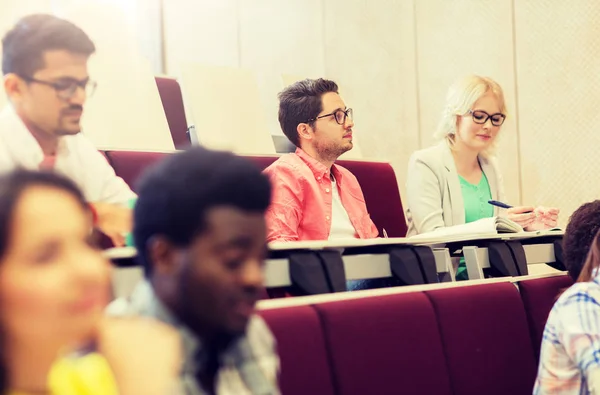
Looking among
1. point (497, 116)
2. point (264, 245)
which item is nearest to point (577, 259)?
point (497, 116)

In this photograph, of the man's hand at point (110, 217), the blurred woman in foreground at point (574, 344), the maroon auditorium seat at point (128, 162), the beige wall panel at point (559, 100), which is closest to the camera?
the man's hand at point (110, 217)

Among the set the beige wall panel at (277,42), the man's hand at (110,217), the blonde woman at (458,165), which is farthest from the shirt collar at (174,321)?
the beige wall panel at (277,42)

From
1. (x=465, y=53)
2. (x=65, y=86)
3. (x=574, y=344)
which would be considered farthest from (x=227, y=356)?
(x=465, y=53)

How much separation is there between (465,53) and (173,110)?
111 cm

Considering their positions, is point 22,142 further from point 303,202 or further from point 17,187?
point 303,202

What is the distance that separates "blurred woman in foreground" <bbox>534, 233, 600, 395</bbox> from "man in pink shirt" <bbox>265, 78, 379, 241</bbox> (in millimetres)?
641

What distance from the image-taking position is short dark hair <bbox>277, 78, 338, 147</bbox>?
2.07 m

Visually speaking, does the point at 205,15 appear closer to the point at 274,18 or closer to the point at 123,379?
the point at 274,18

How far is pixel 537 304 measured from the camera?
1.61 metres

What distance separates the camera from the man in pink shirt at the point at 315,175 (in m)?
1.91

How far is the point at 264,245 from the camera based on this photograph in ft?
1.63

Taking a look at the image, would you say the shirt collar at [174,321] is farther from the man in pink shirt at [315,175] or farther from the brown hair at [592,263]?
the man in pink shirt at [315,175]

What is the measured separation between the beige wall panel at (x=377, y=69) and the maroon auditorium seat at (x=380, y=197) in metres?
0.83

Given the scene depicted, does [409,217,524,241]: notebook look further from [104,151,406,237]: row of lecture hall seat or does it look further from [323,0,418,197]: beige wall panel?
[323,0,418,197]: beige wall panel
